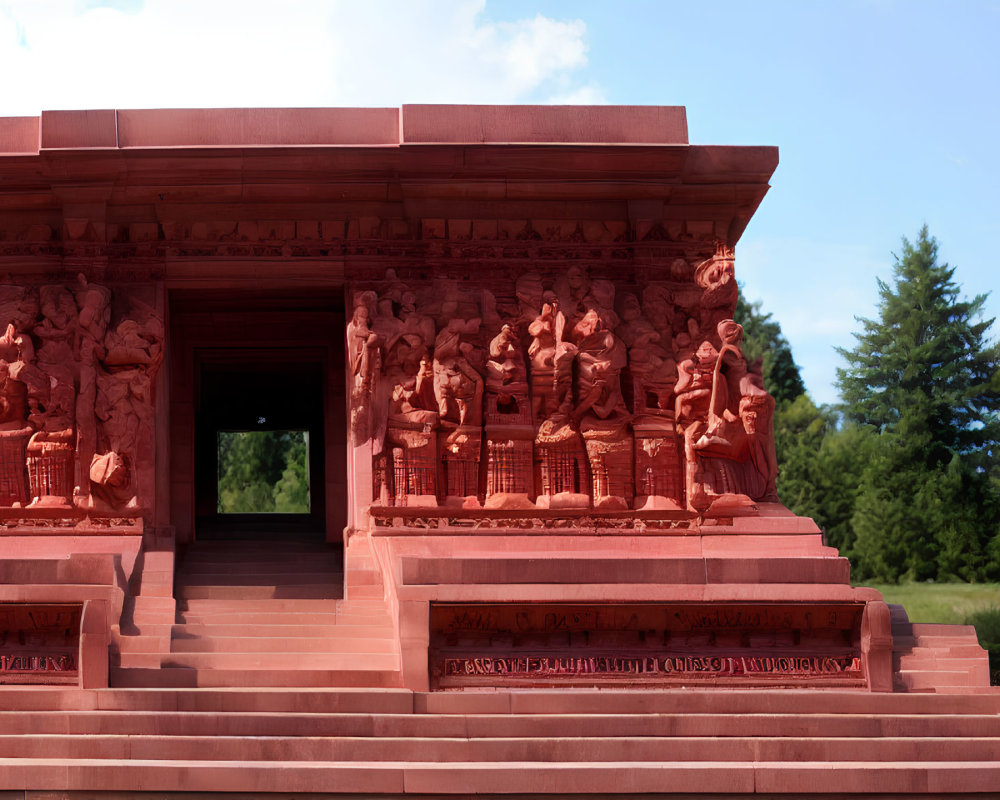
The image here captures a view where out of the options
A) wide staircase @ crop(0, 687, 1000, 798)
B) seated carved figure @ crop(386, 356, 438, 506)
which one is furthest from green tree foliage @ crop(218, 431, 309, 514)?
wide staircase @ crop(0, 687, 1000, 798)

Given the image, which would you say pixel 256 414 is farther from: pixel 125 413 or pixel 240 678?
pixel 240 678

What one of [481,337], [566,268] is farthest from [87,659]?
[566,268]

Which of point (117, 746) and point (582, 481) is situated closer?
point (117, 746)

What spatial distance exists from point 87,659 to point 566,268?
24.9 feet

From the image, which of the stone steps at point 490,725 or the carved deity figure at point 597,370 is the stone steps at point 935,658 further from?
the carved deity figure at point 597,370

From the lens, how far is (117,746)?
1188 centimetres

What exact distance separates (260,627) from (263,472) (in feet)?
104

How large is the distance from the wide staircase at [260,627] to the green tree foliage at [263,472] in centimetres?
2659

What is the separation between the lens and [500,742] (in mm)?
12031

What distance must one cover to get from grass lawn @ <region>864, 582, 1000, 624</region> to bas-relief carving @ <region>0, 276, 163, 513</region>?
17.6 metres

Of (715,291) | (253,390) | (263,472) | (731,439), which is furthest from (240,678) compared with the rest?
(263,472)

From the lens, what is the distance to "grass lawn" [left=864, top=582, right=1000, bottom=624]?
29.0m

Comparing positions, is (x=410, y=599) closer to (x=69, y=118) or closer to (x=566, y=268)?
(x=566, y=268)

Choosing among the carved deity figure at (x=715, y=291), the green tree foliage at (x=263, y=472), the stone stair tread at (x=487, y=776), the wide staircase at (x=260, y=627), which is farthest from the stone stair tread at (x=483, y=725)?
the green tree foliage at (x=263, y=472)
